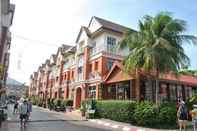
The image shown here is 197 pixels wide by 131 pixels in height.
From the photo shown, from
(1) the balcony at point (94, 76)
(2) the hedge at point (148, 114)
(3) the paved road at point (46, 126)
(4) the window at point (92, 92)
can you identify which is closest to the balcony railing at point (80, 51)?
(1) the balcony at point (94, 76)

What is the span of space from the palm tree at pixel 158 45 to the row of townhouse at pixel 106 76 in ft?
10.3

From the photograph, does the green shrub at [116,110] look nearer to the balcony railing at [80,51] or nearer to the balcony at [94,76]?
the balcony at [94,76]

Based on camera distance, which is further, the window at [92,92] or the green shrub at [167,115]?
the window at [92,92]

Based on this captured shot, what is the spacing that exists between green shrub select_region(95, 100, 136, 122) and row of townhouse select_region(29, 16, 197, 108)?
287 cm

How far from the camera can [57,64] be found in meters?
50.7

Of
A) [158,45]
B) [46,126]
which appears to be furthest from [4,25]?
[158,45]

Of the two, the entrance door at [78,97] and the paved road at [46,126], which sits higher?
the entrance door at [78,97]

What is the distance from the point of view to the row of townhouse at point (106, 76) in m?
23.9

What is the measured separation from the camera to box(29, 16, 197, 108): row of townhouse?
23.9 metres

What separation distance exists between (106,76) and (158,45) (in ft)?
36.7

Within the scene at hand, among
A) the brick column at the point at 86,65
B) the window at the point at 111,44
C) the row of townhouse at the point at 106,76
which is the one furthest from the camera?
the brick column at the point at 86,65

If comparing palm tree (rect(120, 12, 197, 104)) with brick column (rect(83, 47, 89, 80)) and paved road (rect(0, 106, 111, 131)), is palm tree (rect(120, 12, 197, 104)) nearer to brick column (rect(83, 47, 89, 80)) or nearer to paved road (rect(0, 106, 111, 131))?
paved road (rect(0, 106, 111, 131))

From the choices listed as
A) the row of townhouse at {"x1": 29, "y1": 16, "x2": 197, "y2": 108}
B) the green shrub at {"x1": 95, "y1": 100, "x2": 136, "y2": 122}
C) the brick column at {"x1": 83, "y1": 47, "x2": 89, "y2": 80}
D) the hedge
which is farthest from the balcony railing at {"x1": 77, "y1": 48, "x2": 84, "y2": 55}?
the hedge

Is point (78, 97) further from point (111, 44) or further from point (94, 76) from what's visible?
point (111, 44)
